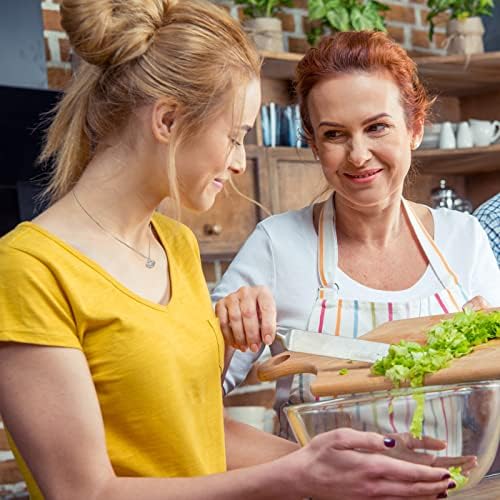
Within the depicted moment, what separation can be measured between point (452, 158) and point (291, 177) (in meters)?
0.71

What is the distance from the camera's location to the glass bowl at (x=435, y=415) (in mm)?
834

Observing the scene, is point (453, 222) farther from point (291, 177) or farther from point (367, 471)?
point (291, 177)

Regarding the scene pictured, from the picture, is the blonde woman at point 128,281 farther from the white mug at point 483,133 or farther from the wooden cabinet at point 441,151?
the white mug at point 483,133

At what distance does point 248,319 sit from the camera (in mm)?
1231

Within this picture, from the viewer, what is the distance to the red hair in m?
1.65

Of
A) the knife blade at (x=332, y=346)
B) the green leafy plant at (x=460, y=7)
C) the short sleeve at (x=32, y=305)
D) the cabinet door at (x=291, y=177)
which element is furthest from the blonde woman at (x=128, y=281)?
the green leafy plant at (x=460, y=7)

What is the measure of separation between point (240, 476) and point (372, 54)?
0.94 metres

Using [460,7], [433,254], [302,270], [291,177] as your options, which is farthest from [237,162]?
[460,7]

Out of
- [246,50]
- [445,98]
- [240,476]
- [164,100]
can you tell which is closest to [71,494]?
[240,476]

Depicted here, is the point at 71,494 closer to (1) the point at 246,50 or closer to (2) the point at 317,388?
(2) the point at 317,388

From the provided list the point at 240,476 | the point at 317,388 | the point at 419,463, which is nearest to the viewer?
the point at 419,463

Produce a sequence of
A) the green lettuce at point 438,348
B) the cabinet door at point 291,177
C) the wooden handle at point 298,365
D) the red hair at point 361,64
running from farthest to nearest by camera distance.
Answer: the cabinet door at point 291,177 → the red hair at point 361,64 → the wooden handle at point 298,365 → the green lettuce at point 438,348

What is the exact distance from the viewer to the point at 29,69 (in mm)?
2348

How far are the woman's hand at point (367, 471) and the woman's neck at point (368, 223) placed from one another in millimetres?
918
